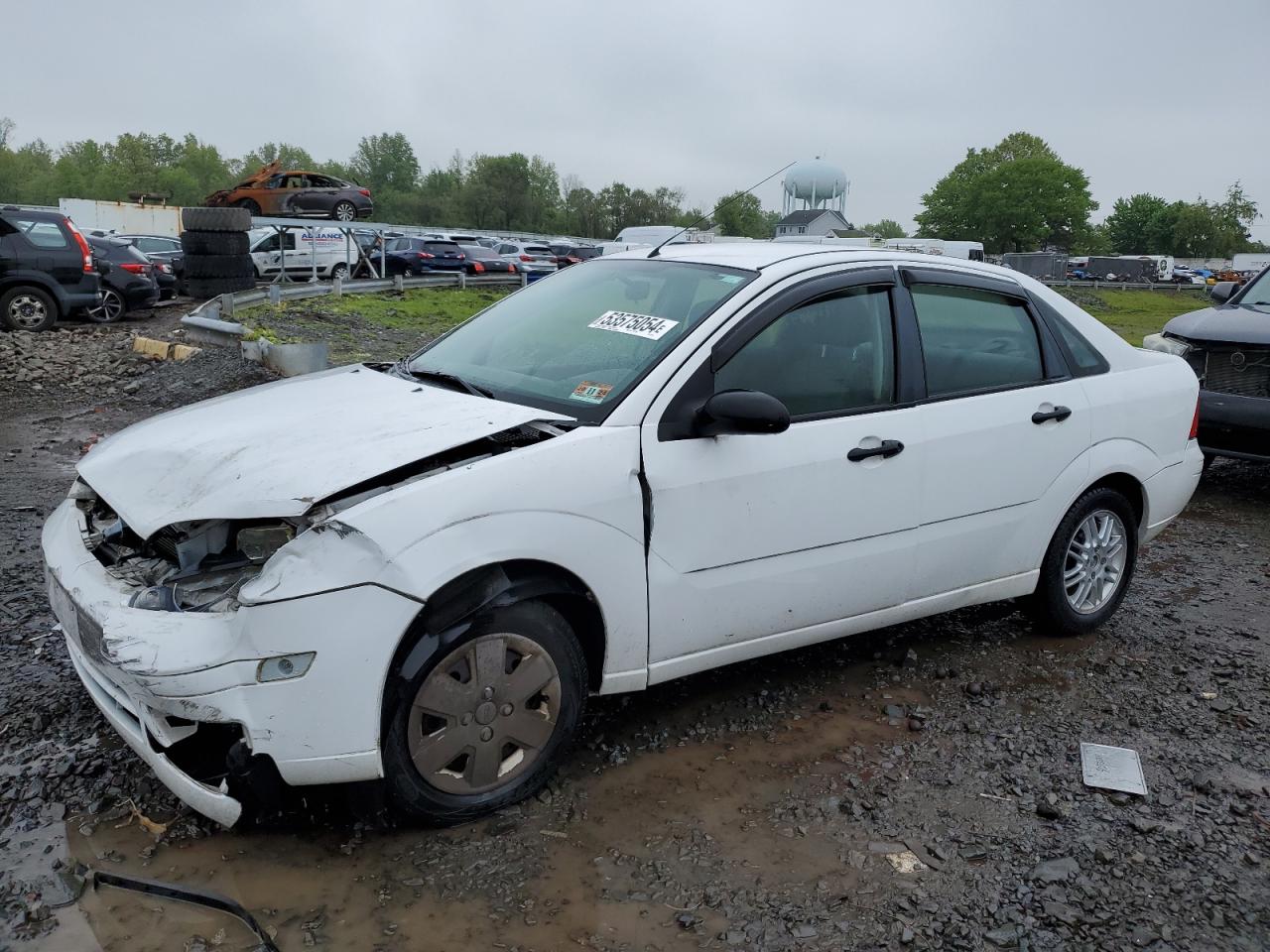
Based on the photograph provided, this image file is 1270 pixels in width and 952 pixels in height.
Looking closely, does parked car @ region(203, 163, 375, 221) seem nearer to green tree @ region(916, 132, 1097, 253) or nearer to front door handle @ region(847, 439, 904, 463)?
front door handle @ region(847, 439, 904, 463)

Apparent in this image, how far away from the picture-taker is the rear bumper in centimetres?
723

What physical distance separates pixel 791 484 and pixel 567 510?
2.92ft

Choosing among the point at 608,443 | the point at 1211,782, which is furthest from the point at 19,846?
the point at 1211,782

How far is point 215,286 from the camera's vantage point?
59.0 ft

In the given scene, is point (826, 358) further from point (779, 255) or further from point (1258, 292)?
point (1258, 292)

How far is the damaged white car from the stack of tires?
14.5m

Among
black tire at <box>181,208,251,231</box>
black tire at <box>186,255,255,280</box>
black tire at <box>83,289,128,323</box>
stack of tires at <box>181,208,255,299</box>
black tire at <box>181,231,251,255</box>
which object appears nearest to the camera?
black tire at <box>83,289,128,323</box>

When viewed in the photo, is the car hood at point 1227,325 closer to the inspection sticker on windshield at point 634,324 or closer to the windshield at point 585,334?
the windshield at point 585,334

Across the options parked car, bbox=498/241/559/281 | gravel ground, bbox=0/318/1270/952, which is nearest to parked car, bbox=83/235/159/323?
parked car, bbox=498/241/559/281

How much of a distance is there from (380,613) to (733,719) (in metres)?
1.67

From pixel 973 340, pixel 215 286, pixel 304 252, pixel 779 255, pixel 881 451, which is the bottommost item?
pixel 215 286

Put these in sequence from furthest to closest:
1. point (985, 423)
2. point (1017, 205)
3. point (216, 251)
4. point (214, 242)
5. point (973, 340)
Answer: point (1017, 205) < point (216, 251) < point (214, 242) < point (973, 340) < point (985, 423)

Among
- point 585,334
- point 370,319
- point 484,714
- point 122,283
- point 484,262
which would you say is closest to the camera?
point 484,714

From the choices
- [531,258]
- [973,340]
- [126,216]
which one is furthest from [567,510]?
[126,216]
